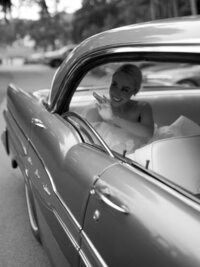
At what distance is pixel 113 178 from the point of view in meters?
1.93

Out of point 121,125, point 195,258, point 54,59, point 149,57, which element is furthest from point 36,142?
point 54,59

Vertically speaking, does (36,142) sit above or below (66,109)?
below

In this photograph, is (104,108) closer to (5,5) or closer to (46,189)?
(46,189)

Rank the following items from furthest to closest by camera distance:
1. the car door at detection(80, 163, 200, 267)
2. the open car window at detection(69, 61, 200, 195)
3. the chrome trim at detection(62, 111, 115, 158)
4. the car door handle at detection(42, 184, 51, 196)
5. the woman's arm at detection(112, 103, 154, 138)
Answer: the woman's arm at detection(112, 103, 154, 138) → the car door handle at detection(42, 184, 51, 196) → the chrome trim at detection(62, 111, 115, 158) → the open car window at detection(69, 61, 200, 195) → the car door at detection(80, 163, 200, 267)

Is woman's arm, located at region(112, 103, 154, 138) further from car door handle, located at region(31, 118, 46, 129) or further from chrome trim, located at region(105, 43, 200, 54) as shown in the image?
chrome trim, located at region(105, 43, 200, 54)

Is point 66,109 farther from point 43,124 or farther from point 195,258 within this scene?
point 195,258

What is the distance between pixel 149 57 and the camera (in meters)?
2.02

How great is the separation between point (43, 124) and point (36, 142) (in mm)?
132

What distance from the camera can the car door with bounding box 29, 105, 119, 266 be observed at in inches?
82.0

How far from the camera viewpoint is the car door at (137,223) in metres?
1.47

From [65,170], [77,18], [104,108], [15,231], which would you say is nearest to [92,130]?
[65,170]

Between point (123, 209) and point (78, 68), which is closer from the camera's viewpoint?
point (123, 209)

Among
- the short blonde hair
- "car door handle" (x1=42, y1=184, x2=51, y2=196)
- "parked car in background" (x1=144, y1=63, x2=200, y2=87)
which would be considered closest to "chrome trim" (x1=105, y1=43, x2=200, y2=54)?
the short blonde hair

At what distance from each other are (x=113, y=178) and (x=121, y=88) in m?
1.20
